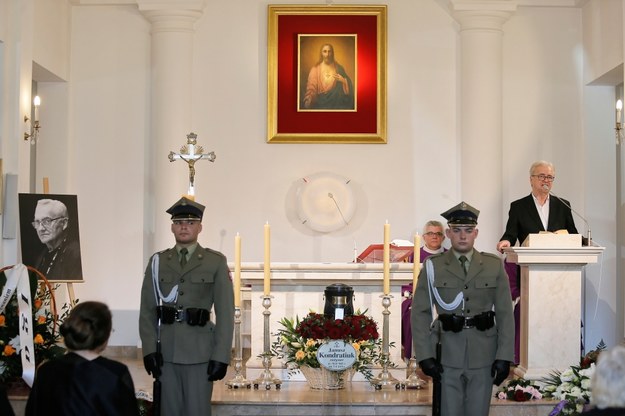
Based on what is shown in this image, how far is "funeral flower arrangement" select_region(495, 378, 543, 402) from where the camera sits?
696cm

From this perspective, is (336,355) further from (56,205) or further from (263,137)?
(263,137)

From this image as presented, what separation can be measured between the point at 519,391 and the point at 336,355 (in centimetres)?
125

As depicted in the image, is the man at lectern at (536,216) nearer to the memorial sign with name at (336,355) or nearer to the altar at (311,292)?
the altar at (311,292)

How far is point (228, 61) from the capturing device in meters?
10.5

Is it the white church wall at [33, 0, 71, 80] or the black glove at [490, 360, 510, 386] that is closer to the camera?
the black glove at [490, 360, 510, 386]

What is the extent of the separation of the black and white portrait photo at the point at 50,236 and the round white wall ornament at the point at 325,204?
8.10ft

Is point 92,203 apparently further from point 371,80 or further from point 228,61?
point 371,80

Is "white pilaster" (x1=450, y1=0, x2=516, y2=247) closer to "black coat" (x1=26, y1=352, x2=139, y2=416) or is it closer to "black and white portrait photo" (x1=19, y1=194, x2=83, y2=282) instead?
"black and white portrait photo" (x1=19, y1=194, x2=83, y2=282)

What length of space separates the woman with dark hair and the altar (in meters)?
3.71

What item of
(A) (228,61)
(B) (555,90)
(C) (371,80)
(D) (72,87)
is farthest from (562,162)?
(D) (72,87)

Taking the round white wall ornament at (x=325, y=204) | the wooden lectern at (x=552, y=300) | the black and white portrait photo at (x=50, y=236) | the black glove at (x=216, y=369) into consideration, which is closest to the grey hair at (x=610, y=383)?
the black glove at (x=216, y=369)

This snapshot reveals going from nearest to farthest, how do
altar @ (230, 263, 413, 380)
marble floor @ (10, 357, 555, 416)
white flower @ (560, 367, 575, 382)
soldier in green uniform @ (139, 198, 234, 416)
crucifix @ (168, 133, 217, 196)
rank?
soldier in green uniform @ (139, 198, 234, 416), white flower @ (560, 367, 575, 382), marble floor @ (10, 357, 555, 416), altar @ (230, 263, 413, 380), crucifix @ (168, 133, 217, 196)

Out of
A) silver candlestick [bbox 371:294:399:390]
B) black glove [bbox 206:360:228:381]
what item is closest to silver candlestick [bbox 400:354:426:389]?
silver candlestick [bbox 371:294:399:390]

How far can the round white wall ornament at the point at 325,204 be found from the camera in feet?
34.0
